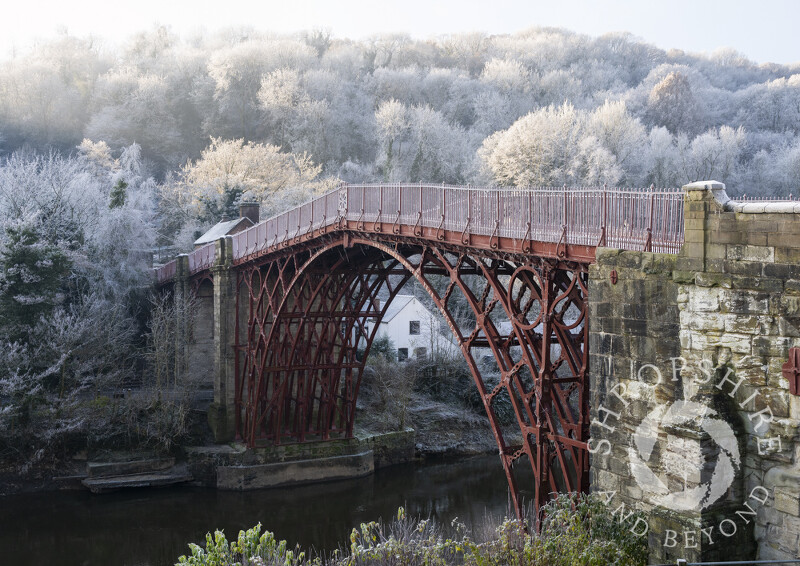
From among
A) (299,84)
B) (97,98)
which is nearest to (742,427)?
(299,84)

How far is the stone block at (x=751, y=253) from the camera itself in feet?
A: 28.9

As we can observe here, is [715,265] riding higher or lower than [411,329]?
higher

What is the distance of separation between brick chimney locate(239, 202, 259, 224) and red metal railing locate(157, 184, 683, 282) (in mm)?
13753

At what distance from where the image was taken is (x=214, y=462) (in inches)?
1138

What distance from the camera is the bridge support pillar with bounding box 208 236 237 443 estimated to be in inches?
1192

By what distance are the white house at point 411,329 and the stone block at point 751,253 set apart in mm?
30009

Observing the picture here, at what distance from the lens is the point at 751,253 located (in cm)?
896

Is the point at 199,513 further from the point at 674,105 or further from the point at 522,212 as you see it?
the point at 674,105

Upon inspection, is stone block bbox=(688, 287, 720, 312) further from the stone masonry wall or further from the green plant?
the green plant

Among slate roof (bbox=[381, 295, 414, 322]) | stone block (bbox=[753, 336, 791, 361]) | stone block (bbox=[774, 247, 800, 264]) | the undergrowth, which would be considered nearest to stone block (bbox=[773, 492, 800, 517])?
stone block (bbox=[753, 336, 791, 361])

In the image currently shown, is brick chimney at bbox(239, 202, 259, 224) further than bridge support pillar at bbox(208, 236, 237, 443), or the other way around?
brick chimney at bbox(239, 202, 259, 224)

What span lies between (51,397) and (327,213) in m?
13.7

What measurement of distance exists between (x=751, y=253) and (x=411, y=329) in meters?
31.7

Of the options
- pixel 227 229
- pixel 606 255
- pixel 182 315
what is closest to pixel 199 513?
pixel 182 315
